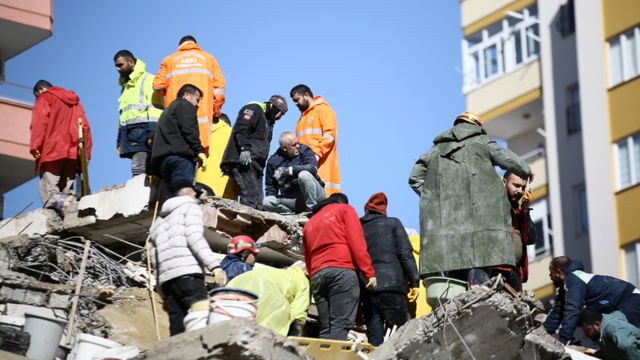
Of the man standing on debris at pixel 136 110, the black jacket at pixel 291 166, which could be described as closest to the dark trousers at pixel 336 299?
the black jacket at pixel 291 166

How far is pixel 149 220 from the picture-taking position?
20.5m

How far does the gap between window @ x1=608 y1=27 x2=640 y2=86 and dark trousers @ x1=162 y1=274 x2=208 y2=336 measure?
2449 centimetres

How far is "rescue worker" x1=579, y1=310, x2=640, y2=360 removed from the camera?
1705 cm

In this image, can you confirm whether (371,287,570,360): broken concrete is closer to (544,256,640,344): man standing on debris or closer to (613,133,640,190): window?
(544,256,640,344): man standing on debris

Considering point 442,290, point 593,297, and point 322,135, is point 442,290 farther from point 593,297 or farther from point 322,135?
point 322,135

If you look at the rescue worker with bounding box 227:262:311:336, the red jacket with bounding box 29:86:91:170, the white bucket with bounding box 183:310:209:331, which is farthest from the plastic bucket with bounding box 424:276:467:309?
the red jacket with bounding box 29:86:91:170

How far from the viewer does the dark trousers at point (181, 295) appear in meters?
15.4

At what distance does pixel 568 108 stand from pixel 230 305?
28369 mm

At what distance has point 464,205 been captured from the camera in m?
16.3

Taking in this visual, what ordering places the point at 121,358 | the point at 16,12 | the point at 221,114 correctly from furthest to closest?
1. the point at 16,12
2. the point at 221,114
3. the point at 121,358

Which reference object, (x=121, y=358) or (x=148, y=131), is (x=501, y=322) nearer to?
(x=121, y=358)

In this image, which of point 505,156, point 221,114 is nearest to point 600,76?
point 221,114

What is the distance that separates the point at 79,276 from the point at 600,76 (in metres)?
22.8

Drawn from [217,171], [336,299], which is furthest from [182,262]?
[217,171]
